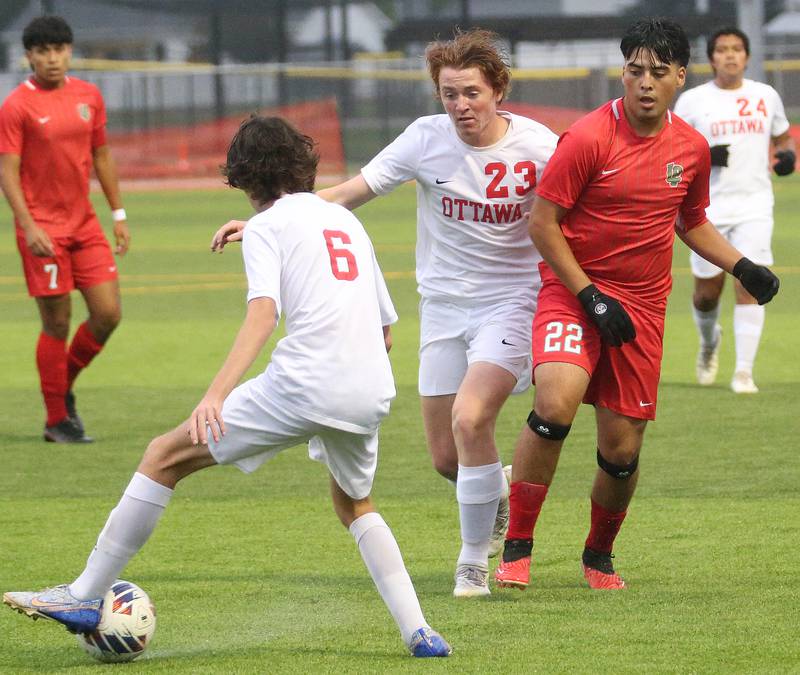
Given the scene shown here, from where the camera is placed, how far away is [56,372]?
9609mm

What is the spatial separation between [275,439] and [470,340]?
5.31ft

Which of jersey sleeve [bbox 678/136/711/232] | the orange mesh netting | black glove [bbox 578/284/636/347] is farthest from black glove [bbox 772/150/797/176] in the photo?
the orange mesh netting

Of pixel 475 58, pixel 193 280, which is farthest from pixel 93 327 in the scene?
pixel 193 280

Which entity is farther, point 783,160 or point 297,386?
point 783,160

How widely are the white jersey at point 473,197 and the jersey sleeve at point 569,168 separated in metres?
0.41

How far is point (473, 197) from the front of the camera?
625 cm

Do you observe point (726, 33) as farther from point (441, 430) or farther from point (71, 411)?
point (441, 430)

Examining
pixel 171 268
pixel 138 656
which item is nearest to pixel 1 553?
pixel 138 656

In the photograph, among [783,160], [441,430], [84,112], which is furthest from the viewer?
[783,160]

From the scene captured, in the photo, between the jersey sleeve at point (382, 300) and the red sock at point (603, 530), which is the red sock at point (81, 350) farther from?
the jersey sleeve at point (382, 300)

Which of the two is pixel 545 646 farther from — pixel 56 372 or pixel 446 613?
pixel 56 372

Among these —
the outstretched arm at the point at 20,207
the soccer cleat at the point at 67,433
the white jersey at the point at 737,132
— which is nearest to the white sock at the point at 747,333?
the white jersey at the point at 737,132

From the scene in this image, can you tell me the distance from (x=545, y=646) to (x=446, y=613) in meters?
0.61

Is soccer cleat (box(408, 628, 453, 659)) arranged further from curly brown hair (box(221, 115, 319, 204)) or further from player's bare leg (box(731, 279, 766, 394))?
player's bare leg (box(731, 279, 766, 394))
